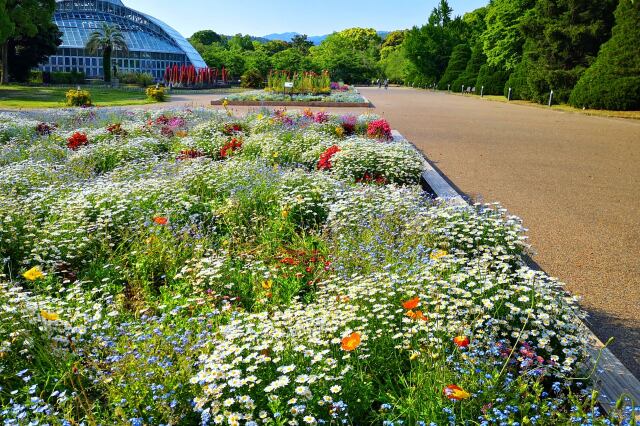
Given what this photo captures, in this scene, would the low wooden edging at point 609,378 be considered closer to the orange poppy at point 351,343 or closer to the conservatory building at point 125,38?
the orange poppy at point 351,343

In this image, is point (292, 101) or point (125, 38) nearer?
point (292, 101)

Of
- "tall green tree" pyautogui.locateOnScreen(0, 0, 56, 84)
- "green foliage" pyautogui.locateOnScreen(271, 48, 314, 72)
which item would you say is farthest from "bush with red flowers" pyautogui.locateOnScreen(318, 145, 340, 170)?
"green foliage" pyautogui.locateOnScreen(271, 48, 314, 72)

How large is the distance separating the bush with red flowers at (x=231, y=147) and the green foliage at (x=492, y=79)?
Answer: 3675 centimetres

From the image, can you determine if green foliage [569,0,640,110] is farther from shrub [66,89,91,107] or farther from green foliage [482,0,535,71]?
shrub [66,89,91,107]

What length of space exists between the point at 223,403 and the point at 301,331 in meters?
0.69

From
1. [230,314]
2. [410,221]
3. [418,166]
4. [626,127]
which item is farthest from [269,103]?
[230,314]

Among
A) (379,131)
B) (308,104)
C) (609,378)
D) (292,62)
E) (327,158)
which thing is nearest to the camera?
(609,378)

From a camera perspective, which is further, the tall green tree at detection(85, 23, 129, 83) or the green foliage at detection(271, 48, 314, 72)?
the green foliage at detection(271, 48, 314, 72)

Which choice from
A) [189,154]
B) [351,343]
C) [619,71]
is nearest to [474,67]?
[619,71]

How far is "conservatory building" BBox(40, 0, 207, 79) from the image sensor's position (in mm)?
59531

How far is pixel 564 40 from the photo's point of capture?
29.1 metres

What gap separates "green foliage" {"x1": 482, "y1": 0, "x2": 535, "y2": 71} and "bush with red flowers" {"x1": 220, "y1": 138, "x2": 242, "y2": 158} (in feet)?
107

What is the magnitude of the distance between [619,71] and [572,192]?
19197 mm

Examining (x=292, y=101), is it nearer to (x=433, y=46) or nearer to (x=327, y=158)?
(x=327, y=158)
